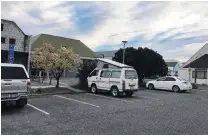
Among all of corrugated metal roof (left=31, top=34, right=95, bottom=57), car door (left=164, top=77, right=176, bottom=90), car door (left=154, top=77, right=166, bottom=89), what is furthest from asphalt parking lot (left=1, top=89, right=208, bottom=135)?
corrugated metal roof (left=31, top=34, right=95, bottom=57)

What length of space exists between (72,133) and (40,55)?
11.9 m

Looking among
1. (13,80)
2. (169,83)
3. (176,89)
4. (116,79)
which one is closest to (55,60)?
(116,79)

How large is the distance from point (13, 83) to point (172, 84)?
15.7 metres

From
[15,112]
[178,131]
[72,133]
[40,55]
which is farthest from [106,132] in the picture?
[40,55]

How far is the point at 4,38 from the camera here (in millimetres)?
27297

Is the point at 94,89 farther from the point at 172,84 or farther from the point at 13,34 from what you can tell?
the point at 13,34

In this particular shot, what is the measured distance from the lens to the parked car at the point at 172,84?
20.1m

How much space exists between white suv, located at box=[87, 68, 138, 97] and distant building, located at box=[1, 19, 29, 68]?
1416cm

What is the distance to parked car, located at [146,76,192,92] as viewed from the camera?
20.1m

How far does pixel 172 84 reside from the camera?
67.9 ft

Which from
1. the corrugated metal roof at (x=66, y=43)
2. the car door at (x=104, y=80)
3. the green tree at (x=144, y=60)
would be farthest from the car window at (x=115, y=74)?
the corrugated metal roof at (x=66, y=43)

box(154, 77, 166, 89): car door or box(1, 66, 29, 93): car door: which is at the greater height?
box(1, 66, 29, 93): car door

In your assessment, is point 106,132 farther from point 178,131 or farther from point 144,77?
point 144,77

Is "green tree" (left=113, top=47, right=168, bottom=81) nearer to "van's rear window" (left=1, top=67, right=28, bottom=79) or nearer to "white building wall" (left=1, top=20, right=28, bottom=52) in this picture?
"white building wall" (left=1, top=20, right=28, bottom=52)
